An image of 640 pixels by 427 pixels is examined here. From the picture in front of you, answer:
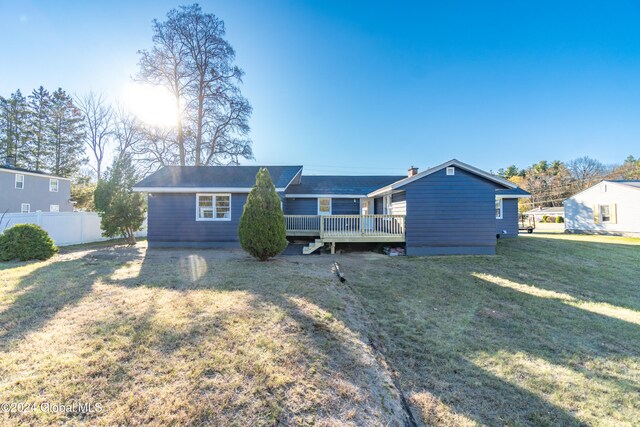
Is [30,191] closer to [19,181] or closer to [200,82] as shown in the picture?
[19,181]

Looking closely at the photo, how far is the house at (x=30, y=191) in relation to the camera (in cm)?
1841

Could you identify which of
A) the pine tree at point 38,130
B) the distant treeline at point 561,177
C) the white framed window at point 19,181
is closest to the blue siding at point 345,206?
the white framed window at point 19,181

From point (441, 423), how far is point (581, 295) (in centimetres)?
699

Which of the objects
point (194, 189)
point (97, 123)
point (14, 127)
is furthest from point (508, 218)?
point (14, 127)

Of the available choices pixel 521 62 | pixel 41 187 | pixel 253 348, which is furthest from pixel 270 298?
pixel 41 187

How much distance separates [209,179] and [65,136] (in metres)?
24.2

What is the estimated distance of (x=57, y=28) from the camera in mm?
11203

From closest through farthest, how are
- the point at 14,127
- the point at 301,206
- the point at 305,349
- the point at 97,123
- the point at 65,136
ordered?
the point at 305,349, the point at 301,206, the point at 14,127, the point at 97,123, the point at 65,136

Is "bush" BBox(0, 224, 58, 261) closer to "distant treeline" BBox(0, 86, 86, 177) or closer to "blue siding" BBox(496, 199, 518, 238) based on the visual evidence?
"blue siding" BBox(496, 199, 518, 238)

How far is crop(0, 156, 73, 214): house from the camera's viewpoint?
18406 millimetres

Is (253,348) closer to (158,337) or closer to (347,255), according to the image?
(158,337)

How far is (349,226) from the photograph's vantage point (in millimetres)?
11961

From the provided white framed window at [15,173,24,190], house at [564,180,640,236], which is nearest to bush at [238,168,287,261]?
white framed window at [15,173,24,190]

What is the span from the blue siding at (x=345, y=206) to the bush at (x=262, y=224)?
285 inches
